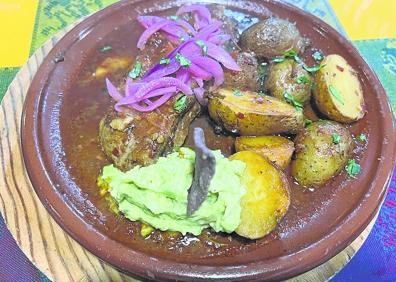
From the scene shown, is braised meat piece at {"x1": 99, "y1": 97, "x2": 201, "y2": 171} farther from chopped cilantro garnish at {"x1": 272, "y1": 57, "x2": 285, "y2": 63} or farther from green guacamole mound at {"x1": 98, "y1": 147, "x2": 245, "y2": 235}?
chopped cilantro garnish at {"x1": 272, "y1": 57, "x2": 285, "y2": 63}

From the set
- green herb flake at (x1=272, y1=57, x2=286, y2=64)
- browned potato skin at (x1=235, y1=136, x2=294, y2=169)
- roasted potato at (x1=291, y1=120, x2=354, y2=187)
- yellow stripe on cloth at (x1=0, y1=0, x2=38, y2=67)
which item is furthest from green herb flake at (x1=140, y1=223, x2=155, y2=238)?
yellow stripe on cloth at (x1=0, y1=0, x2=38, y2=67)

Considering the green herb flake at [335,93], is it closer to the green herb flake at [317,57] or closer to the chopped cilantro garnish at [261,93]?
the chopped cilantro garnish at [261,93]

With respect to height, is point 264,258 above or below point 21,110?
below

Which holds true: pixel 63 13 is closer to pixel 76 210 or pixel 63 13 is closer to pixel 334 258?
pixel 76 210

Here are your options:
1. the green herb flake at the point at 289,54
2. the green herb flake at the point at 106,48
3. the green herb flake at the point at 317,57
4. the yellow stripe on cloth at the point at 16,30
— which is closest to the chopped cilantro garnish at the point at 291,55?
the green herb flake at the point at 289,54

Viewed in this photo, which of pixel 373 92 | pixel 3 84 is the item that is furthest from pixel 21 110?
pixel 373 92

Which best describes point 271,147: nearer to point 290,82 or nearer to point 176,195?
point 290,82
